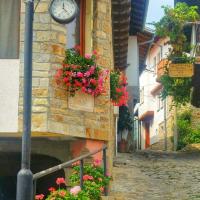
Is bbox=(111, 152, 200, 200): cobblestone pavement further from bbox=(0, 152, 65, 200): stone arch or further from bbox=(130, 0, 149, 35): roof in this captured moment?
bbox=(130, 0, 149, 35): roof

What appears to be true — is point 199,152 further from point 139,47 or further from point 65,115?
point 65,115

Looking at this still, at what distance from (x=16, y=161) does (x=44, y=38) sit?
2.96 meters

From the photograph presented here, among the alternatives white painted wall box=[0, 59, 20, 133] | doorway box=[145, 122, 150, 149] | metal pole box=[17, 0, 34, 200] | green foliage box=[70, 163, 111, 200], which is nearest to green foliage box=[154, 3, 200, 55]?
white painted wall box=[0, 59, 20, 133]

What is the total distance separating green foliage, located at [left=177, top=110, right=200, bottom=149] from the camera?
91.6 ft

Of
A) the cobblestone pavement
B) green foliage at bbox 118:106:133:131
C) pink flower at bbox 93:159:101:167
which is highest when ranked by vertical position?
green foliage at bbox 118:106:133:131

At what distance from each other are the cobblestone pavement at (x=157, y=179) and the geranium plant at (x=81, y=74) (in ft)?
7.05

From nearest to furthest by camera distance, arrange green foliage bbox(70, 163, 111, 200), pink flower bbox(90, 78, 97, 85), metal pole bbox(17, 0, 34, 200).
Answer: metal pole bbox(17, 0, 34, 200) < green foliage bbox(70, 163, 111, 200) < pink flower bbox(90, 78, 97, 85)

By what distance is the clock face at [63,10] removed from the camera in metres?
7.12

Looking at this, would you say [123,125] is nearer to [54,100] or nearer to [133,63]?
[133,63]

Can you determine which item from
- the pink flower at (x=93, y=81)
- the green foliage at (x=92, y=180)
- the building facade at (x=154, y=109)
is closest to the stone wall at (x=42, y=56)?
the pink flower at (x=93, y=81)

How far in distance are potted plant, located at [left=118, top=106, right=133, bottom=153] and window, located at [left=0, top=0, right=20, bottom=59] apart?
14328 mm

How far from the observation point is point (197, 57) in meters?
18.6

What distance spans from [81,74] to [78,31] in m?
1.27

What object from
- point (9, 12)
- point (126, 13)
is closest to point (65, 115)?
point (9, 12)
